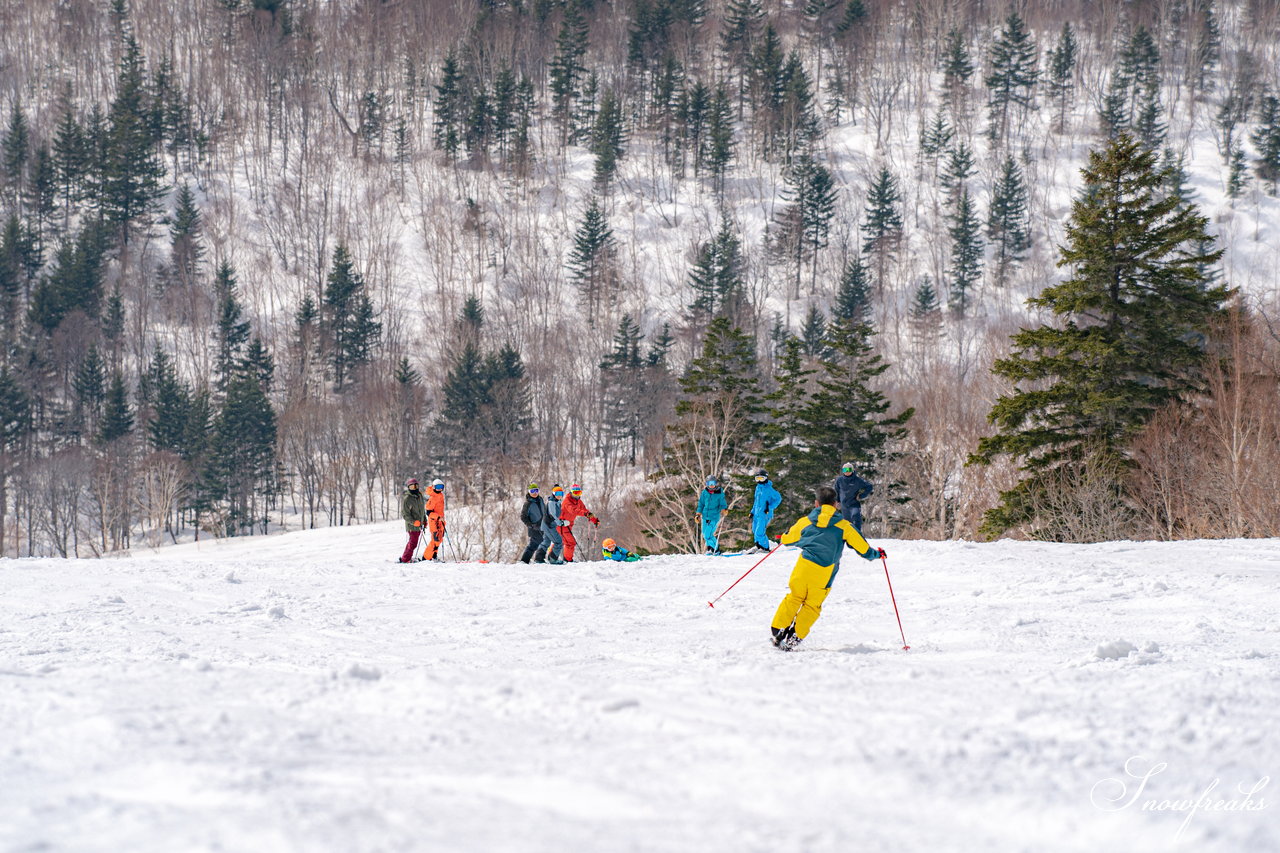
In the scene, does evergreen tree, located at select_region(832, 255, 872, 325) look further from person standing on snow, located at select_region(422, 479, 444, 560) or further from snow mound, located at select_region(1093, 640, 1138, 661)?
snow mound, located at select_region(1093, 640, 1138, 661)

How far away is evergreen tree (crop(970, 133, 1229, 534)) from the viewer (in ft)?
64.1

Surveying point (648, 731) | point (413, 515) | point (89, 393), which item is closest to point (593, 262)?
point (89, 393)

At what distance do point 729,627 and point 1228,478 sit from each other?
60.0 ft

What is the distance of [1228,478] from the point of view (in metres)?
21.0

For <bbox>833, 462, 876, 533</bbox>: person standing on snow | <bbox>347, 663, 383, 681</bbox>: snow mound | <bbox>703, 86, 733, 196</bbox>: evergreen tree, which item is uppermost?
<bbox>703, 86, 733, 196</bbox>: evergreen tree

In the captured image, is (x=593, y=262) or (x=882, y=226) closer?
(x=593, y=262)

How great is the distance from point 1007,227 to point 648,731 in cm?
8299

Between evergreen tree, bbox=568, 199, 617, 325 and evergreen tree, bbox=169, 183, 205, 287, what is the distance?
115ft

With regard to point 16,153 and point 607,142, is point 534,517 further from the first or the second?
point 16,153

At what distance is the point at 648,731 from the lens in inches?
179

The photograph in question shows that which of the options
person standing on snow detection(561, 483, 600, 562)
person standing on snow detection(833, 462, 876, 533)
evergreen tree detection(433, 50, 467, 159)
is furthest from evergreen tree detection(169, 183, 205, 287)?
person standing on snow detection(833, 462, 876, 533)

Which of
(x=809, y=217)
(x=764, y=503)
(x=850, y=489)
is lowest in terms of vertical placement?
(x=764, y=503)

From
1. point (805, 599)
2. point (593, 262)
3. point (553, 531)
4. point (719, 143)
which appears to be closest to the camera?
point (805, 599)

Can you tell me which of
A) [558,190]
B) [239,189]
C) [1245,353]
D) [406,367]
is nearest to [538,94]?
[558,190]
